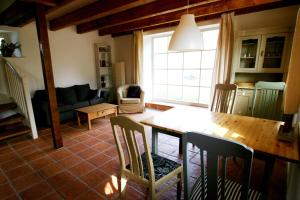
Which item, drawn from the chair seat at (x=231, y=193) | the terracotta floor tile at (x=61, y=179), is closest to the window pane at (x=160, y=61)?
the terracotta floor tile at (x=61, y=179)

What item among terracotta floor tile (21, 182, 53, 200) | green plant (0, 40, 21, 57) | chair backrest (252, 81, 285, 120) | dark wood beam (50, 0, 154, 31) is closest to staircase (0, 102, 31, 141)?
green plant (0, 40, 21, 57)

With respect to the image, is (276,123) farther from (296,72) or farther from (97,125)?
(97,125)

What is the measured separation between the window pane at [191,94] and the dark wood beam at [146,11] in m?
2.12

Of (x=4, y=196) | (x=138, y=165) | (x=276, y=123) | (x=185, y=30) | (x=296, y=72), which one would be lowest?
(x=4, y=196)

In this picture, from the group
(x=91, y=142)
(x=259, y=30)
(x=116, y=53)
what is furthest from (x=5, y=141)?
(x=259, y=30)

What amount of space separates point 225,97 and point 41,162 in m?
2.82

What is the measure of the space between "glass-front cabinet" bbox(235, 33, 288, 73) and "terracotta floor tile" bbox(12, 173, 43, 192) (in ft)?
12.4

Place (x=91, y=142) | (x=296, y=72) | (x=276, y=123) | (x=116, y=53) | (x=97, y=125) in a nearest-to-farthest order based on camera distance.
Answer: (x=296, y=72) < (x=276, y=123) < (x=91, y=142) < (x=97, y=125) < (x=116, y=53)

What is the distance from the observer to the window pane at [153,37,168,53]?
199 inches

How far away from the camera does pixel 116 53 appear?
5961mm

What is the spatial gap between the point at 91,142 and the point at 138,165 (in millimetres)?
1914

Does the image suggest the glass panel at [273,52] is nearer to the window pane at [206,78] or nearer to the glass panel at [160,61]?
the window pane at [206,78]

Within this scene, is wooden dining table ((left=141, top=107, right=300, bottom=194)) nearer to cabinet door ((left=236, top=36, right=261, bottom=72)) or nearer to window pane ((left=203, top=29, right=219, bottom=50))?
cabinet door ((left=236, top=36, right=261, bottom=72))


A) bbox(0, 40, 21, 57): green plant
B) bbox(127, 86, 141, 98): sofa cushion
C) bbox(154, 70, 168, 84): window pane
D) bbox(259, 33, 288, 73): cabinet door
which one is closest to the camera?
bbox(259, 33, 288, 73): cabinet door
